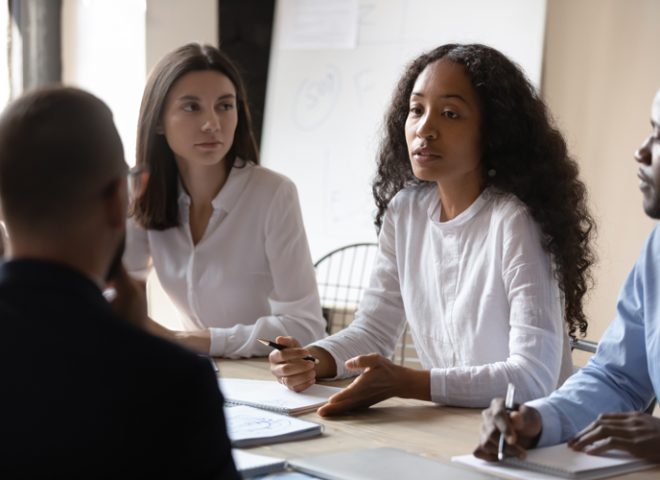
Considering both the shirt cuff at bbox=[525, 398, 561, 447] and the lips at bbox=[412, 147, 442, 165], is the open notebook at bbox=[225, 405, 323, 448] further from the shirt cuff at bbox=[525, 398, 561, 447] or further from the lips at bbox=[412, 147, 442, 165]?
the lips at bbox=[412, 147, 442, 165]

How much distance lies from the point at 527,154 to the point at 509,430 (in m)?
0.85

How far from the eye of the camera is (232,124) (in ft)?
8.61

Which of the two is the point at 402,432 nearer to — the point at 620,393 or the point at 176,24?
the point at 620,393

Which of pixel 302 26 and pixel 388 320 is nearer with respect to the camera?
pixel 388 320

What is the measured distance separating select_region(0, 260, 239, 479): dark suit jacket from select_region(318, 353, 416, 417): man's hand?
833 mm

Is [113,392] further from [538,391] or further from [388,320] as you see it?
[388,320]

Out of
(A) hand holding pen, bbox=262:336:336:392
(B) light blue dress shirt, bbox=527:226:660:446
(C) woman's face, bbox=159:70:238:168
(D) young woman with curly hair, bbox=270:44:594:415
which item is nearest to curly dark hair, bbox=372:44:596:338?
(D) young woman with curly hair, bbox=270:44:594:415

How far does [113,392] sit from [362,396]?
35.8 inches

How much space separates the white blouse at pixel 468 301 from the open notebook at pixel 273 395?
7.2 inches

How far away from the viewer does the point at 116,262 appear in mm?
1010

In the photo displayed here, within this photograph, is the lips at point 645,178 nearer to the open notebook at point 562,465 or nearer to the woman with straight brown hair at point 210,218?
the open notebook at point 562,465

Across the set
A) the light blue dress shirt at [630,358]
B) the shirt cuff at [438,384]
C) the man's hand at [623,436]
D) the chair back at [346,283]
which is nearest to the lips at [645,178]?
the light blue dress shirt at [630,358]

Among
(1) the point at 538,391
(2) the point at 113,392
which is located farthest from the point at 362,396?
(2) the point at 113,392

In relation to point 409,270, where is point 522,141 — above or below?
above
